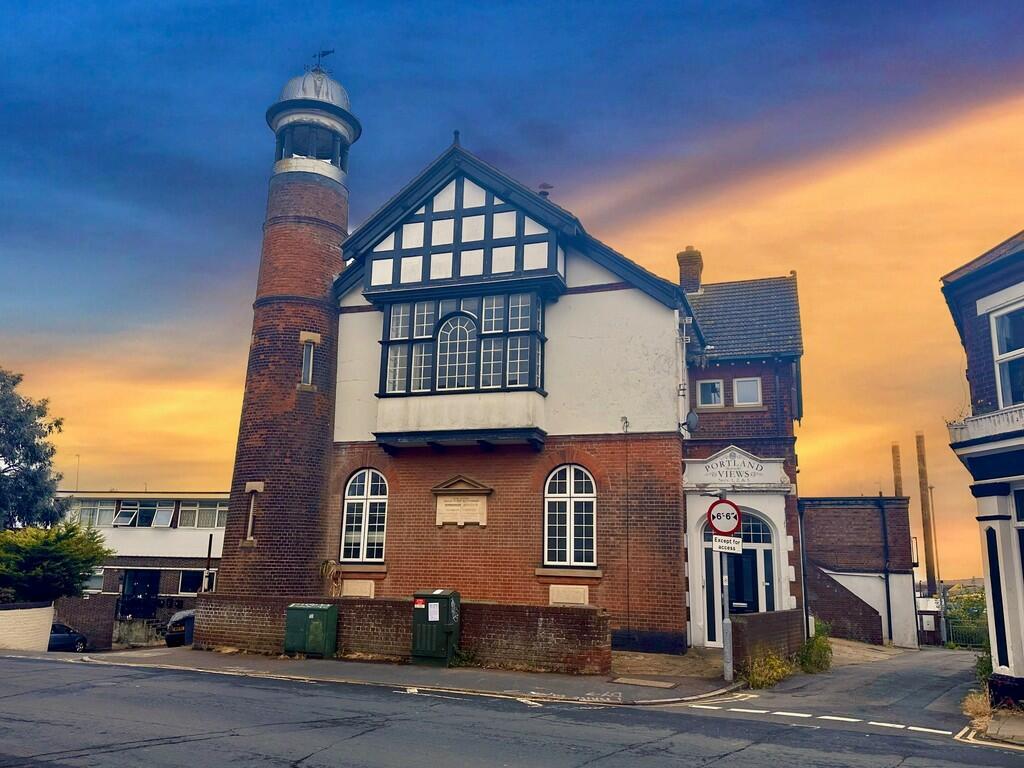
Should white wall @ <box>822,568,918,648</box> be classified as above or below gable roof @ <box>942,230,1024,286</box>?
below

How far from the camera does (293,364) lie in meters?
21.7

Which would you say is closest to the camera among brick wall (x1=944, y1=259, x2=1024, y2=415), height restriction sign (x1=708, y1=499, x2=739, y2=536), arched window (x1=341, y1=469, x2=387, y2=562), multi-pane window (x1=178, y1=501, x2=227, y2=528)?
brick wall (x1=944, y1=259, x2=1024, y2=415)

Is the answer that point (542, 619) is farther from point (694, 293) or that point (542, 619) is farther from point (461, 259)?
point (694, 293)

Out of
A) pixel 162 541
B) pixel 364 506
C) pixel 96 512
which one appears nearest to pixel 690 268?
pixel 364 506

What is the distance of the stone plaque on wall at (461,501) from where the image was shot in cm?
2030

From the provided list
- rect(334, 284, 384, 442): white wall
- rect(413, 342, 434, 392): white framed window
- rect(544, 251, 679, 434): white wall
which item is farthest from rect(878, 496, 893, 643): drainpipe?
rect(334, 284, 384, 442): white wall

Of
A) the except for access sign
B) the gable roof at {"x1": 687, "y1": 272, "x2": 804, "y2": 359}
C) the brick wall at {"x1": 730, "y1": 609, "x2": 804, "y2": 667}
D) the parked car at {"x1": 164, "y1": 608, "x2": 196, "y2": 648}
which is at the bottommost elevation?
the parked car at {"x1": 164, "y1": 608, "x2": 196, "y2": 648}

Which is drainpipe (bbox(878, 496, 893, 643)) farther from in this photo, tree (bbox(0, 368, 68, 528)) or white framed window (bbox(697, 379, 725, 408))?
tree (bbox(0, 368, 68, 528))

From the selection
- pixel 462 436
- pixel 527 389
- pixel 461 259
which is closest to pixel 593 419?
pixel 527 389

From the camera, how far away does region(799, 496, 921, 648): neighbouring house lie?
28.1 m

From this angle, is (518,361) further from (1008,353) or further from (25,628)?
(25,628)

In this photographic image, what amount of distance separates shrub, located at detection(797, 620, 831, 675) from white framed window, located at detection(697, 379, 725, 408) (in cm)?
Result: 791

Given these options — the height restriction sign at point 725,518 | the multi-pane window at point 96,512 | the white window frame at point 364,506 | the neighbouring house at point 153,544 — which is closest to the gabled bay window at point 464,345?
the white window frame at point 364,506

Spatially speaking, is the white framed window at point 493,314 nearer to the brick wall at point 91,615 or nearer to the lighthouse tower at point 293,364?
the lighthouse tower at point 293,364
